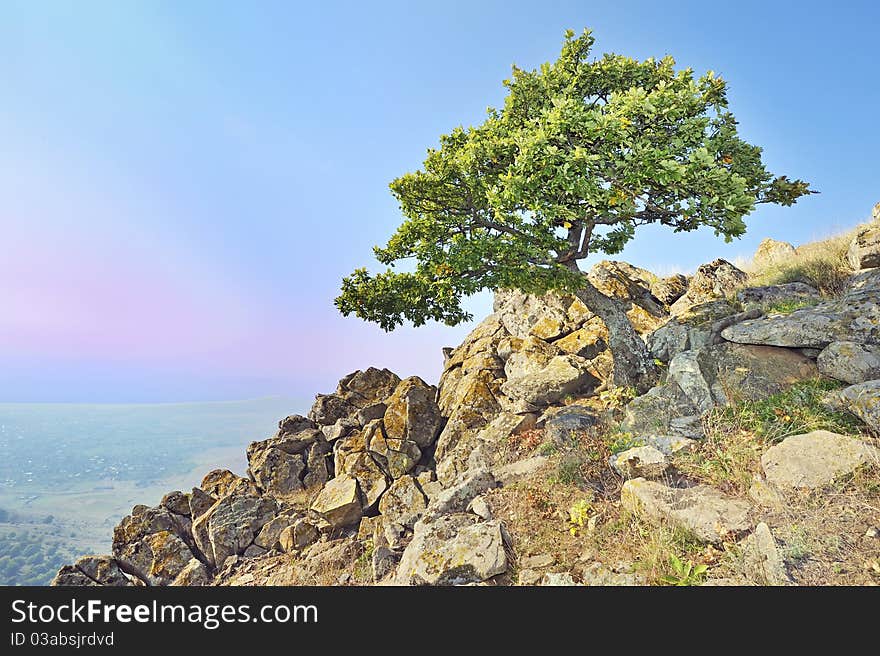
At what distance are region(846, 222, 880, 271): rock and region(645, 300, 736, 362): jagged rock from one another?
4224mm

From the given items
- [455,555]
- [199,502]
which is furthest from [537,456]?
[199,502]

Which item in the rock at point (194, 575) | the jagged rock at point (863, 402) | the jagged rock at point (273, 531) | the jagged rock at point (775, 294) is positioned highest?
the jagged rock at point (775, 294)

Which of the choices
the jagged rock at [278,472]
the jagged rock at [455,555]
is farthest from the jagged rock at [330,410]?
the jagged rock at [455,555]

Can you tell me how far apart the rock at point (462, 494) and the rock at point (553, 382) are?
4576 millimetres

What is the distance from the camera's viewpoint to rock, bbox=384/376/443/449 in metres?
18.6

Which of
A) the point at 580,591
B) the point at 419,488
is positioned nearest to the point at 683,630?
the point at 580,591

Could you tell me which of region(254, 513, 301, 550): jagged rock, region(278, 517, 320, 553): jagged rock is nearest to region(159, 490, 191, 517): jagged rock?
region(254, 513, 301, 550): jagged rock

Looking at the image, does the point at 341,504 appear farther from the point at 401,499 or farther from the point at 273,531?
the point at 273,531

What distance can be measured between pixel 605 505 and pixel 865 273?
1255 cm

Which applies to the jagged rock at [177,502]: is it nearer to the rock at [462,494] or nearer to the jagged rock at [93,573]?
the jagged rock at [93,573]

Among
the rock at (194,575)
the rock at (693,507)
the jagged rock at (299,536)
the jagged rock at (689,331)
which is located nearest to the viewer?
the rock at (693,507)

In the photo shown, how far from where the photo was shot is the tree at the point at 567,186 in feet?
37.9

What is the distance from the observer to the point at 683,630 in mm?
5031

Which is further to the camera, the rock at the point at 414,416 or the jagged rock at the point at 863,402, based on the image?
the rock at the point at 414,416
